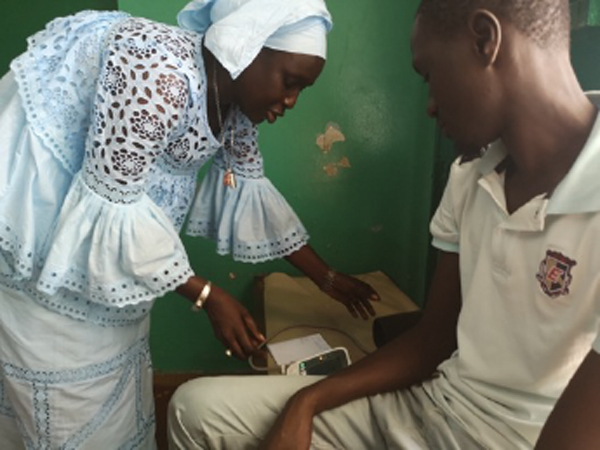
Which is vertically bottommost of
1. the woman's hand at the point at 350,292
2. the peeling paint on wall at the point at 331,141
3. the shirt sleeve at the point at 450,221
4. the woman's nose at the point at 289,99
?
the woman's hand at the point at 350,292

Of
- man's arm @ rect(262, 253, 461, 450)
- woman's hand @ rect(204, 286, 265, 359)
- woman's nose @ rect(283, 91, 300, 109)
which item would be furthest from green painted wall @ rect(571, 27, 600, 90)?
woman's hand @ rect(204, 286, 265, 359)

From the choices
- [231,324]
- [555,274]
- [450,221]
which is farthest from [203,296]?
[555,274]

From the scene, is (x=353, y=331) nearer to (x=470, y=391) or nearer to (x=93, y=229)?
(x=470, y=391)

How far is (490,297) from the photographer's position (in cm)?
83

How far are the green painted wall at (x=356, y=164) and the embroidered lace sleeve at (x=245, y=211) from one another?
390 millimetres

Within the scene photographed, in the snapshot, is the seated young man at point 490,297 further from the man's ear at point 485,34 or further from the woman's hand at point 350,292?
the woman's hand at point 350,292

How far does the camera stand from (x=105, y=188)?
908mm

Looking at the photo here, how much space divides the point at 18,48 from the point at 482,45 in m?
2.28

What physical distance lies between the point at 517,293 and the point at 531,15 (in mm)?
377

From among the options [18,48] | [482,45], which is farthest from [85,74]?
[18,48]

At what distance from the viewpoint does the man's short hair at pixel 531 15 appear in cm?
67

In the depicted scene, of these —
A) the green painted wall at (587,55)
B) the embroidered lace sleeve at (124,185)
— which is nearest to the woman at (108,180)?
the embroidered lace sleeve at (124,185)

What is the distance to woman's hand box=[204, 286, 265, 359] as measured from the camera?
39.5 inches

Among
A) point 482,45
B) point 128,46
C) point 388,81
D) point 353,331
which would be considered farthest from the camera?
point 388,81
